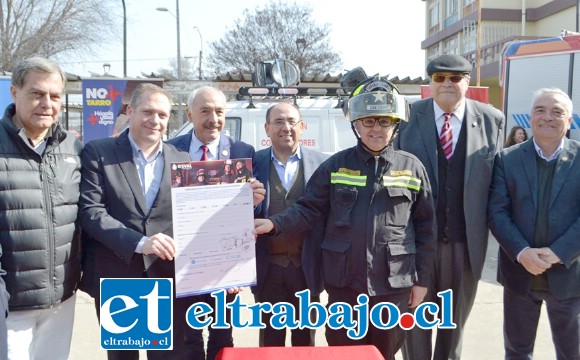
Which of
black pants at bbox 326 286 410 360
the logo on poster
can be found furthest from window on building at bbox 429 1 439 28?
black pants at bbox 326 286 410 360

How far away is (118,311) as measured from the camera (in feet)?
9.15

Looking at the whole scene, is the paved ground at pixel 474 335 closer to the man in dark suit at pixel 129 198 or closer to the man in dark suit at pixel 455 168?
the man in dark suit at pixel 455 168

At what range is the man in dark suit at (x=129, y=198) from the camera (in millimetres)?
2738

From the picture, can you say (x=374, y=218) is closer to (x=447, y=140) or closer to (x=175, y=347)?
(x=447, y=140)

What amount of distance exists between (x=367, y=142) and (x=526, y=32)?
3467cm

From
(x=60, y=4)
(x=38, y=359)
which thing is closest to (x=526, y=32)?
(x=60, y=4)

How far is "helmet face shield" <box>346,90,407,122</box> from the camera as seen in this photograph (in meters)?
2.79

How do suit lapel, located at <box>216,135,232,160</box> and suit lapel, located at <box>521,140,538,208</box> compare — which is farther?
suit lapel, located at <box>216,135,232,160</box>

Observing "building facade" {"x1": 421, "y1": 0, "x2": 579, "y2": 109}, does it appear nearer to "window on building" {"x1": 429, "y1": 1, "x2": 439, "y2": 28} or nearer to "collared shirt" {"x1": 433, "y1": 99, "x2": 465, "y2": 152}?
"window on building" {"x1": 429, "y1": 1, "x2": 439, "y2": 28}

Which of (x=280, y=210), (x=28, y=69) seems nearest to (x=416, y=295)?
(x=280, y=210)

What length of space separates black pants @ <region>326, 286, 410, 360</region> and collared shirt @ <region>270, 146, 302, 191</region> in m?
0.87

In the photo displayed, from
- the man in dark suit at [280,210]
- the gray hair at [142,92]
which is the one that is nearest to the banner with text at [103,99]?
the man in dark suit at [280,210]

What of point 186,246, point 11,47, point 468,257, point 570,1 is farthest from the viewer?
point 570,1

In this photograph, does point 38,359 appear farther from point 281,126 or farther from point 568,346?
point 568,346
